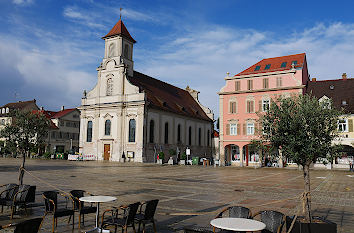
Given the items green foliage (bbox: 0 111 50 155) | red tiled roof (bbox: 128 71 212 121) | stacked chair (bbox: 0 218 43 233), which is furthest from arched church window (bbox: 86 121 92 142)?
stacked chair (bbox: 0 218 43 233)

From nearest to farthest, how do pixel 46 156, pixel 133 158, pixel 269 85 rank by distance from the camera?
pixel 269 85 < pixel 133 158 < pixel 46 156

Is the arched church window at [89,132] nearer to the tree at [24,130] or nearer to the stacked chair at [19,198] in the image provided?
the tree at [24,130]

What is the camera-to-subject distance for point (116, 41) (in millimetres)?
50031

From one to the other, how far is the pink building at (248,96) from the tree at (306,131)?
29900 mm

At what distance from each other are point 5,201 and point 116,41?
44387 millimetres

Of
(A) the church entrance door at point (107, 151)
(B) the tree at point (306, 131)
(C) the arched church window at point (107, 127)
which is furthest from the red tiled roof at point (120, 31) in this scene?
(B) the tree at point (306, 131)

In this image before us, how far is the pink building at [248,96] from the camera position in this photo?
3738 cm

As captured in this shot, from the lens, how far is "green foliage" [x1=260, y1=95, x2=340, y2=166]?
24.8 ft

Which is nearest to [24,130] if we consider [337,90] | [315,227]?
[315,227]

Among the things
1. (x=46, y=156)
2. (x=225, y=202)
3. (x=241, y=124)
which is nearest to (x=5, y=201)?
(x=225, y=202)

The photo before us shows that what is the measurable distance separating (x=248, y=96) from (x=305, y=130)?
32.3 metres

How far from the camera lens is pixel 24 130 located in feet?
43.3

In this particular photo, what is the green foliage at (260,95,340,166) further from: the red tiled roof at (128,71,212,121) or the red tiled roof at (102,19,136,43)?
the red tiled roof at (102,19,136,43)

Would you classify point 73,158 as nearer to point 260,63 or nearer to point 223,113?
point 223,113
